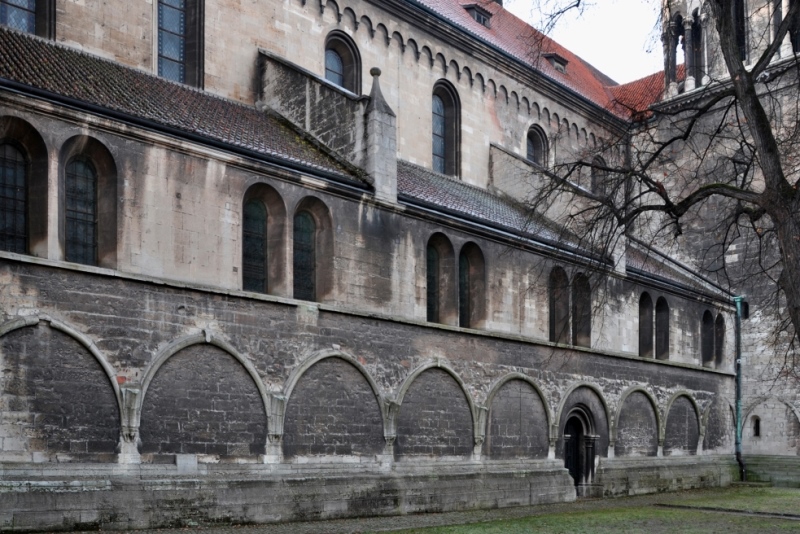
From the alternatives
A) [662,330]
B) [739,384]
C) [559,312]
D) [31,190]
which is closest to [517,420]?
[559,312]

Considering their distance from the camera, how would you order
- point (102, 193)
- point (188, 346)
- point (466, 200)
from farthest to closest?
1. point (466, 200)
2. point (188, 346)
3. point (102, 193)

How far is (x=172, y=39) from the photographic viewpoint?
72.6ft

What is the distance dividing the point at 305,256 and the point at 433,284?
13.0 ft

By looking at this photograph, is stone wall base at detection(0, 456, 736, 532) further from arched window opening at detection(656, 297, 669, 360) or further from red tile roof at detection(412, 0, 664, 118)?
red tile roof at detection(412, 0, 664, 118)

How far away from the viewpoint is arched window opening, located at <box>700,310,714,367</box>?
3419 centimetres

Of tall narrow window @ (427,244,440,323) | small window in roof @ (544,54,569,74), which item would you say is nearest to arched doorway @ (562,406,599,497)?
tall narrow window @ (427,244,440,323)

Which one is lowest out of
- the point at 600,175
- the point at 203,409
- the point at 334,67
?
the point at 203,409

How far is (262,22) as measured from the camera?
2359 centimetres

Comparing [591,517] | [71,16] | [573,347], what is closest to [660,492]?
[573,347]

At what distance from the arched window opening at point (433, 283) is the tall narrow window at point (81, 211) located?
847cm

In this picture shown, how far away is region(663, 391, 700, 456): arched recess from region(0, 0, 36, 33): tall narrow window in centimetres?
2098

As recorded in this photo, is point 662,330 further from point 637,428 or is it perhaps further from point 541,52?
point 541,52

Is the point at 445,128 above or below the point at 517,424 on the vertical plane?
above

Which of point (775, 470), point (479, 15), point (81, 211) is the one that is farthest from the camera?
point (775, 470)
